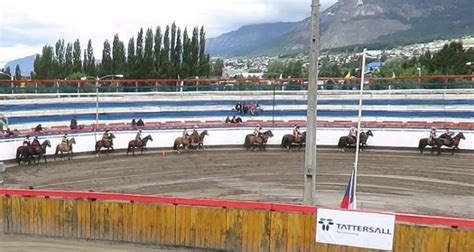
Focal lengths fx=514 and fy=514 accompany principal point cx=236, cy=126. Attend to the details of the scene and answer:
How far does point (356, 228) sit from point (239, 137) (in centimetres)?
2444

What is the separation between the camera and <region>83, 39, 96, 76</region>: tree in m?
94.5

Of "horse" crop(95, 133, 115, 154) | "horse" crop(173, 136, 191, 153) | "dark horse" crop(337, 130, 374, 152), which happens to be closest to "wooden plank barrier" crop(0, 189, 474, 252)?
"horse" crop(95, 133, 115, 154)

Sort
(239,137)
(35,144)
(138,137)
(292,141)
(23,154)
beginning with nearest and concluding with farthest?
1. (23,154)
2. (35,144)
3. (138,137)
4. (292,141)
5. (239,137)

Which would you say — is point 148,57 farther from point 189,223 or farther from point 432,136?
point 189,223

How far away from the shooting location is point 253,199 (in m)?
20.3

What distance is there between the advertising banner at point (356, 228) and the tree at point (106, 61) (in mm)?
80773

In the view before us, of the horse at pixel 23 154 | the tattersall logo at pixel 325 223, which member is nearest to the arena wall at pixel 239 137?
the horse at pixel 23 154

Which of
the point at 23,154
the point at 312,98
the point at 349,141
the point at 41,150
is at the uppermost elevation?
the point at 312,98

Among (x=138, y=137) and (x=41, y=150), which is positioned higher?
(x=138, y=137)

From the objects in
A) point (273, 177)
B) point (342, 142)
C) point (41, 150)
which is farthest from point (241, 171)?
point (41, 150)

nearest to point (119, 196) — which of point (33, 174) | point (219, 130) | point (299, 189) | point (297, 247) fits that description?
point (297, 247)

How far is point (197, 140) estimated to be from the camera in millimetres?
33938

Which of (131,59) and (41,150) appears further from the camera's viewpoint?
(131,59)

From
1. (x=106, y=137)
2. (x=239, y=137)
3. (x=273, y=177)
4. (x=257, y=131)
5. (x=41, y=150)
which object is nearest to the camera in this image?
(x=273, y=177)
